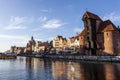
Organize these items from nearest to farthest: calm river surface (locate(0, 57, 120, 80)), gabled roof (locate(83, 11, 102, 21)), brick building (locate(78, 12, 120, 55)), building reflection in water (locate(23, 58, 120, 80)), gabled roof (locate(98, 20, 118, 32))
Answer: building reflection in water (locate(23, 58, 120, 80))
calm river surface (locate(0, 57, 120, 80))
brick building (locate(78, 12, 120, 55))
gabled roof (locate(98, 20, 118, 32))
gabled roof (locate(83, 11, 102, 21))

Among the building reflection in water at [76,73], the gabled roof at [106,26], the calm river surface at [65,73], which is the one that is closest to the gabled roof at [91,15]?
the gabled roof at [106,26]

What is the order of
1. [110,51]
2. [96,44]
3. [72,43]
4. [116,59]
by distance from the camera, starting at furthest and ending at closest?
[72,43]
[96,44]
[110,51]
[116,59]

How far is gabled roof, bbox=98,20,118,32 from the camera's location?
119 meters

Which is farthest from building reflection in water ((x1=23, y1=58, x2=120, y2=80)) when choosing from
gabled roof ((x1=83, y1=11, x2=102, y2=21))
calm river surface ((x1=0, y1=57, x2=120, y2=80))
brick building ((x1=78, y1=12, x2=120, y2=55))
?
gabled roof ((x1=83, y1=11, x2=102, y2=21))

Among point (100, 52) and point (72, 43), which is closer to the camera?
point (100, 52)

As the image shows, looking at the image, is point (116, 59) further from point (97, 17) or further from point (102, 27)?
point (97, 17)

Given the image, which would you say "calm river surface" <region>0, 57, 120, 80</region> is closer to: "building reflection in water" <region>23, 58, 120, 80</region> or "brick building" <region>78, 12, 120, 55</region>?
"building reflection in water" <region>23, 58, 120, 80</region>

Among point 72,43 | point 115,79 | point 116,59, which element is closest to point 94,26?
point 116,59

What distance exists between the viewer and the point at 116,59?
3701 inches

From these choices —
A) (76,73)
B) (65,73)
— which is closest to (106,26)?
(76,73)

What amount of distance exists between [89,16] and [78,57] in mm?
24347

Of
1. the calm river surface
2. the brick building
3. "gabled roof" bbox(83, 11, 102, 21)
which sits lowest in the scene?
the calm river surface

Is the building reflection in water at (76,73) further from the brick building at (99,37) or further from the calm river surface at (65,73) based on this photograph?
the brick building at (99,37)

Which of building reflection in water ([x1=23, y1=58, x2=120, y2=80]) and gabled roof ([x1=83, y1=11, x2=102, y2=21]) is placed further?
gabled roof ([x1=83, y1=11, x2=102, y2=21])
